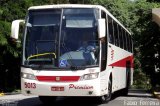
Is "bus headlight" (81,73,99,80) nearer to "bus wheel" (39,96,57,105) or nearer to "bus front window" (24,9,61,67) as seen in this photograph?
"bus front window" (24,9,61,67)

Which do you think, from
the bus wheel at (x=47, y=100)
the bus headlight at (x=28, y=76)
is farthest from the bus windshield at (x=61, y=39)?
the bus wheel at (x=47, y=100)

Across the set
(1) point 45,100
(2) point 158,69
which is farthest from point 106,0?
(1) point 45,100

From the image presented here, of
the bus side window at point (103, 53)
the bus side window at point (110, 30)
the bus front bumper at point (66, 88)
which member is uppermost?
the bus side window at point (110, 30)

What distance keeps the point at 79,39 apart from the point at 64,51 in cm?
62

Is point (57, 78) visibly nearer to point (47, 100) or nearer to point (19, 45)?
point (47, 100)

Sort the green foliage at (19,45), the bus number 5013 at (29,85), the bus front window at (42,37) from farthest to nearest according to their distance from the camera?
the green foliage at (19,45), the bus front window at (42,37), the bus number 5013 at (29,85)

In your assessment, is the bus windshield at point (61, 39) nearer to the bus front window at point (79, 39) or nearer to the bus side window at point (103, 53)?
the bus front window at point (79, 39)

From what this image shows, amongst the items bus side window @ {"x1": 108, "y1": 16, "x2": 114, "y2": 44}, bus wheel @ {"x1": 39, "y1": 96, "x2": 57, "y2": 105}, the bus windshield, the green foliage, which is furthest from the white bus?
the green foliage

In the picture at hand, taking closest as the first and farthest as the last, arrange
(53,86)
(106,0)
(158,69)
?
(53,86), (158,69), (106,0)

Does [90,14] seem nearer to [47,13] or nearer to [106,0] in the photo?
[47,13]

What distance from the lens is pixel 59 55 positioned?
1247 centimetres

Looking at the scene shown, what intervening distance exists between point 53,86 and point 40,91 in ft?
1.34

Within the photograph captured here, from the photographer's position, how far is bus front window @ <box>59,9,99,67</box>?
1246 centimetres

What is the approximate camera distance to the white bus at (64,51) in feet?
40.2
